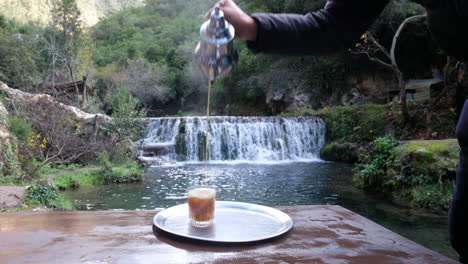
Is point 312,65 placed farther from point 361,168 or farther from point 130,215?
point 130,215

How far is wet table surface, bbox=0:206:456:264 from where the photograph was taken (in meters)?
0.93

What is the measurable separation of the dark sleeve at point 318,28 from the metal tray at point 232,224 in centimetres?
55

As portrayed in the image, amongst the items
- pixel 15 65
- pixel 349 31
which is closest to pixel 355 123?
pixel 349 31

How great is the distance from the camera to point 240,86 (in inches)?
924

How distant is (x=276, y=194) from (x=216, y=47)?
6.62 meters

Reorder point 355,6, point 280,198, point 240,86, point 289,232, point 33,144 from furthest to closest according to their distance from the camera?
1. point 240,86
2. point 33,144
3. point 280,198
4. point 289,232
5. point 355,6

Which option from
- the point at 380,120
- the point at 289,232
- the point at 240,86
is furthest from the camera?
the point at 240,86

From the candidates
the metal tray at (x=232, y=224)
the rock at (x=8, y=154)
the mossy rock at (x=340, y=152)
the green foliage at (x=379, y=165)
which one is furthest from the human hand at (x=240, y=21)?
the mossy rock at (x=340, y=152)

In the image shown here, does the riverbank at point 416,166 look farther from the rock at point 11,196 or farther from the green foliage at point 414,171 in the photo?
the rock at point 11,196

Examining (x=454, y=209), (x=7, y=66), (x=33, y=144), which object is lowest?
(x=33, y=144)

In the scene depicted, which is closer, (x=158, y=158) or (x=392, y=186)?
(x=392, y=186)

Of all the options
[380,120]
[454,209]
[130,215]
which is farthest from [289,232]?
[380,120]

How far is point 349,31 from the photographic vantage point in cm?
95

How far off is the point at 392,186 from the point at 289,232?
6.61m
